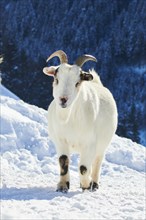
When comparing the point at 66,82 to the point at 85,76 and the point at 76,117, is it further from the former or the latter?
the point at 76,117

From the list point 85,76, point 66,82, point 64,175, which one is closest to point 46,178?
point 64,175

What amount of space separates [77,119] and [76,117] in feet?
0.10

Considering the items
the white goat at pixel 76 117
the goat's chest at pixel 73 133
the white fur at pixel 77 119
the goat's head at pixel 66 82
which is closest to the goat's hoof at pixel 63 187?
the white goat at pixel 76 117

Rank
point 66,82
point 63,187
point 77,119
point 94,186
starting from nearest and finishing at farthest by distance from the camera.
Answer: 1. point 66,82
2. point 77,119
3. point 63,187
4. point 94,186

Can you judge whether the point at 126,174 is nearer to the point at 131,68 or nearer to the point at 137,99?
the point at 137,99

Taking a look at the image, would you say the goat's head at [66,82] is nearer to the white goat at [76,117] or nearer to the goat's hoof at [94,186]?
the white goat at [76,117]

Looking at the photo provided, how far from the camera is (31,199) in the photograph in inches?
293

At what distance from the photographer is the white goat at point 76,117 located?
24.7 feet

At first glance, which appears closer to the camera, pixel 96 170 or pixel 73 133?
pixel 73 133

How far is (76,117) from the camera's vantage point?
797 centimetres

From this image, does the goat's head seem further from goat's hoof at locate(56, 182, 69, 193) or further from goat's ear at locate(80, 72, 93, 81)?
goat's hoof at locate(56, 182, 69, 193)

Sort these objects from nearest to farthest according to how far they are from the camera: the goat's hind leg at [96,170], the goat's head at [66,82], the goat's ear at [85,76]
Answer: the goat's head at [66,82], the goat's ear at [85,76], the goat's hind leg at [96,170]

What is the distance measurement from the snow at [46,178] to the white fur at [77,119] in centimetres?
59

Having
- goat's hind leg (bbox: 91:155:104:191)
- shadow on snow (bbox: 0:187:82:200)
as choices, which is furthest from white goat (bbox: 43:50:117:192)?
goat's hind leg (bbox: 91:155:104:191)
